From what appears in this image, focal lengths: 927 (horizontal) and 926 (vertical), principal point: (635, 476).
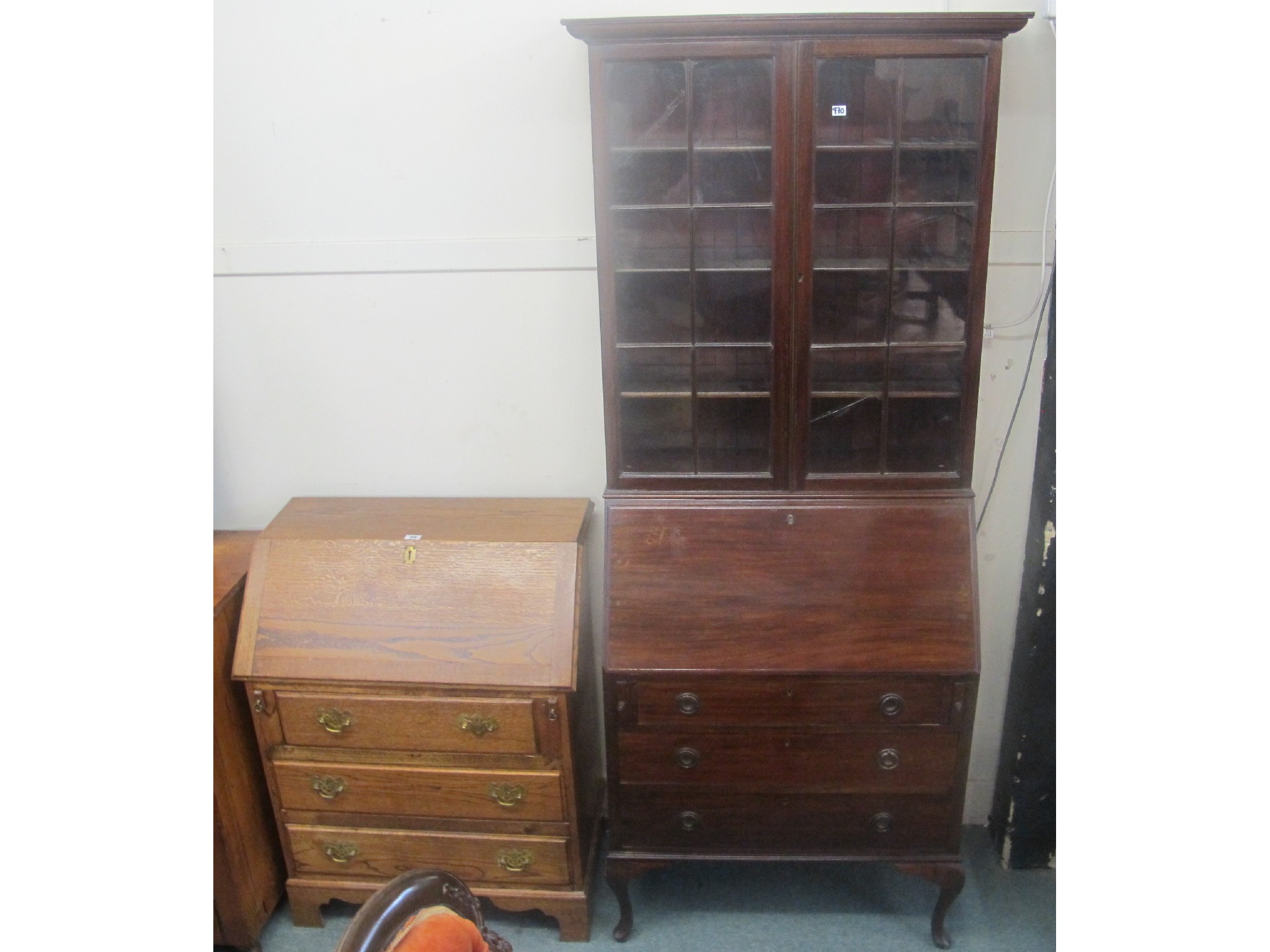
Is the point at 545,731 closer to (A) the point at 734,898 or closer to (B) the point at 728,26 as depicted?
(A) the point at 734,898

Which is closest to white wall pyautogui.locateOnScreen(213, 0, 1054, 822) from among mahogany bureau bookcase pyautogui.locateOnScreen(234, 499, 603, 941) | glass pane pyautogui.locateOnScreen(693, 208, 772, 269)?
mahogany bureau bookcase pyautogui.locateOnScreen(234, 499, 603, 941)

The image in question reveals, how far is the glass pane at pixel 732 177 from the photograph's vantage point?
1.83 meters

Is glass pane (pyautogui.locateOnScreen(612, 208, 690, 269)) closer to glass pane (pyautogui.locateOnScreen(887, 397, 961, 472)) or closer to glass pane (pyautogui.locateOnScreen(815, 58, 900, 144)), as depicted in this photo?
glass pane (pyautogui.locateOnScreen(815, 58, 900, 144))

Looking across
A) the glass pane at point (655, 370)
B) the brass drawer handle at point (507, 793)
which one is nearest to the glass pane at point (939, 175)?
the glass pane at point (655, 370)

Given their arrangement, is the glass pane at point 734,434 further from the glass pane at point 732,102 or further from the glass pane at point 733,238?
the glass pane at point 732,102

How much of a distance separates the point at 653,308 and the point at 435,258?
0.58 meters

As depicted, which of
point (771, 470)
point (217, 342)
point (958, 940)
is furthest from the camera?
point (217, 342)

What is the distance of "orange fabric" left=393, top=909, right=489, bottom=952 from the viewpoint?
1053mm

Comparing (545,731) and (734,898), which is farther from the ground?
(545,731)

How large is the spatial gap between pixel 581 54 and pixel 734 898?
6.64 ft

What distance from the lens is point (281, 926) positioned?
2260 millimetres

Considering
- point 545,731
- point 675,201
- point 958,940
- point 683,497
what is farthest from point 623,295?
point 958,940

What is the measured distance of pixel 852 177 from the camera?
6.03ft

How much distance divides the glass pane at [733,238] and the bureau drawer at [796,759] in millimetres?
996
